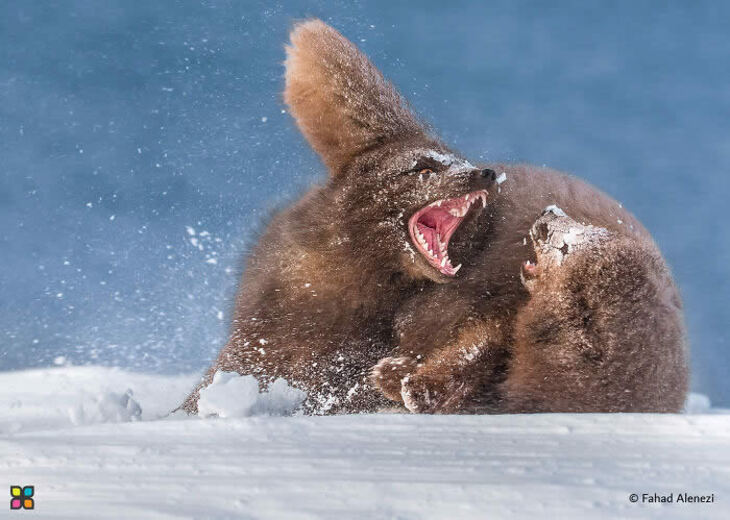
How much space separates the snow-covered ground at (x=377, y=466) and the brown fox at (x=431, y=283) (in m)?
0.59

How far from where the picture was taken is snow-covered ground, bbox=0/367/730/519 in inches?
97.2

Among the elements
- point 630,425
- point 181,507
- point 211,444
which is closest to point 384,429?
point 211,444

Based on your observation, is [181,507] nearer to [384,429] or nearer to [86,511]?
[86,511]

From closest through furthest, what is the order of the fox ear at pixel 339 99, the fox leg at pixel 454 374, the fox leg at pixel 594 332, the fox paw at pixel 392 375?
the fox leg at pixel 594 332 < the fox leg at pixel 454 374 < the fox paw at pixel 392 375 < the fox ear at pixel 339 99

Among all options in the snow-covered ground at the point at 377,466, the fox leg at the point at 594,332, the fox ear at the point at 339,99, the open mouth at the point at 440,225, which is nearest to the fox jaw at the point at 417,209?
the open mouth at the point at 440,225

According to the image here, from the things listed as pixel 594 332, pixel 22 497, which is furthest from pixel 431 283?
pixel 22 497

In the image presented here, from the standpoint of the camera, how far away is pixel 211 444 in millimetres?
3152

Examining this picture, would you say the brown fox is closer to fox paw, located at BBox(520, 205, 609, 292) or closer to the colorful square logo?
fox paw, located at BBox(520, 205, 609, 292)

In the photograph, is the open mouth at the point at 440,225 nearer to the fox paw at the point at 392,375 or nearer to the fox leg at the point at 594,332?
the fox leg at the point at 594,332

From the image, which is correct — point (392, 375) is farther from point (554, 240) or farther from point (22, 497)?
point (22, 497)

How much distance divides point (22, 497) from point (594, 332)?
8.58ft

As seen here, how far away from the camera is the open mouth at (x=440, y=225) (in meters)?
Result: 4.55

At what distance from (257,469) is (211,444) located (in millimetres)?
393

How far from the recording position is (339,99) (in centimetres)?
501
